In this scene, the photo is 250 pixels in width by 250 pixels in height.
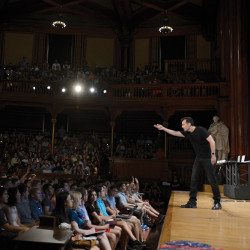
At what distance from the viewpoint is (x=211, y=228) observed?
3383 mm

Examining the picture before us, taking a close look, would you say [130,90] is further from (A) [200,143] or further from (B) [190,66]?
(A) [200,143]

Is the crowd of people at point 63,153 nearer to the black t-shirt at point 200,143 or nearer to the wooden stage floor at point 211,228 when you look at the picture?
the black t-shirt at point 200,143

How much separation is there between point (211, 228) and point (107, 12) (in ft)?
50.5

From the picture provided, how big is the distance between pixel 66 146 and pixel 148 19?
818cm

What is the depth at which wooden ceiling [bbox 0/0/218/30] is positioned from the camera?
1542 cm

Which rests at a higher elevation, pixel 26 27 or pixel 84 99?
pixel 26 27

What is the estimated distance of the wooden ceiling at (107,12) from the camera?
15.4 meters

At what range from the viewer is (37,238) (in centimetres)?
194

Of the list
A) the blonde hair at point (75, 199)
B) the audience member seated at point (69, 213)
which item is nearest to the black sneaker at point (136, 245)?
the audience member seated at point (69, 213)

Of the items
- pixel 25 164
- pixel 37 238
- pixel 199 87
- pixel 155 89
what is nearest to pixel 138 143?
pixel 155 89

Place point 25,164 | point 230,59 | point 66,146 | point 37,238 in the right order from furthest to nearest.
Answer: point 66,146
point 25,164
point 230,59
point 37,238

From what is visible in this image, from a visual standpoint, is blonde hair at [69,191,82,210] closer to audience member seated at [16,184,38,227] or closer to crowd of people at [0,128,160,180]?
audience member seated at [16,184,38,227]

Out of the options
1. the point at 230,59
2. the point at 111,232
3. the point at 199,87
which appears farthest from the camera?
the point at 199,87

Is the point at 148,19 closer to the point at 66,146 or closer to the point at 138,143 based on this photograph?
the point at 138,143
